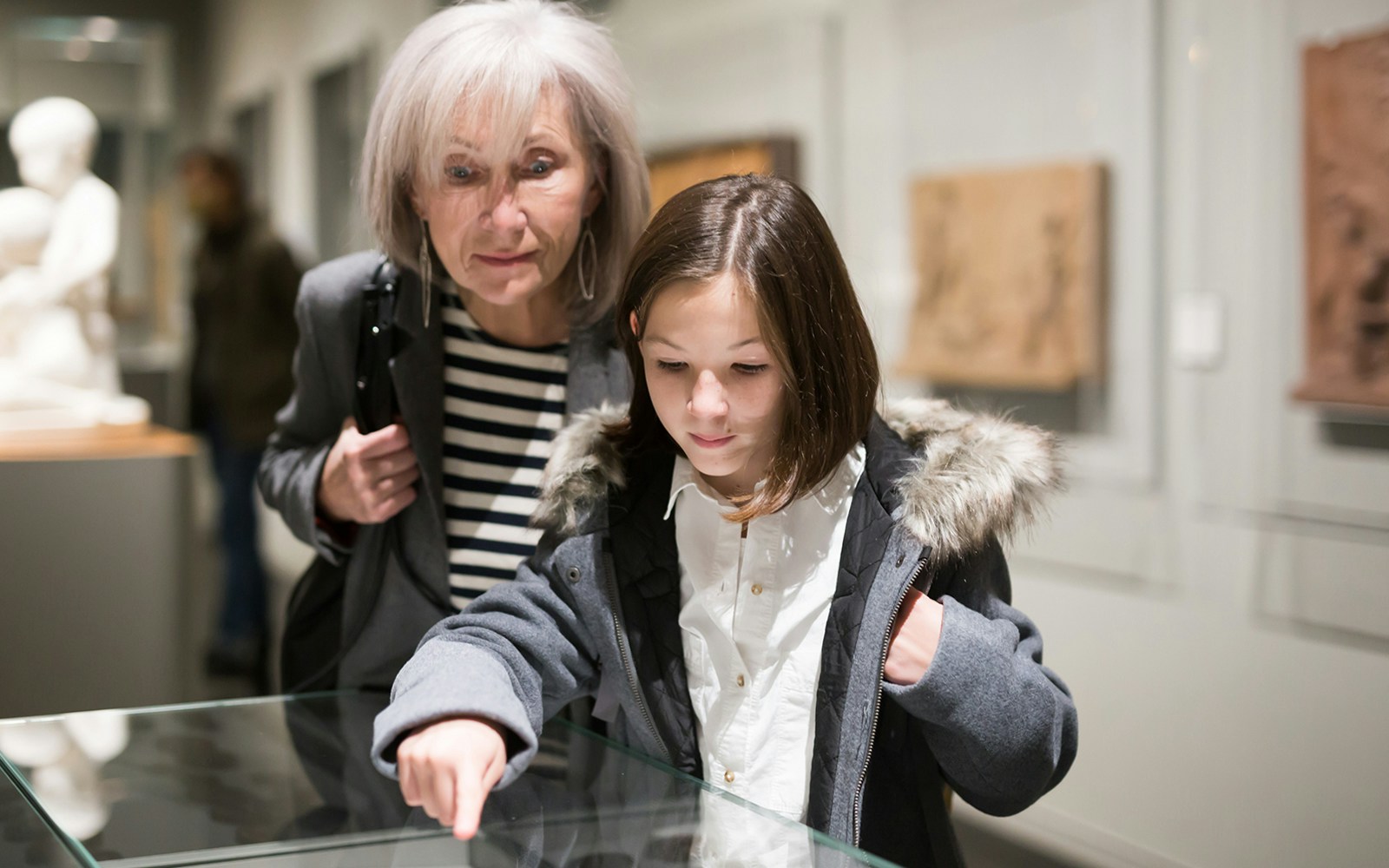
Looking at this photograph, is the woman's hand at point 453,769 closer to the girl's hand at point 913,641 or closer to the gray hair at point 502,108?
the girl's hand at point 913,641

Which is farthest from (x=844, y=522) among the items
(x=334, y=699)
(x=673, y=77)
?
(x=673, y=77)

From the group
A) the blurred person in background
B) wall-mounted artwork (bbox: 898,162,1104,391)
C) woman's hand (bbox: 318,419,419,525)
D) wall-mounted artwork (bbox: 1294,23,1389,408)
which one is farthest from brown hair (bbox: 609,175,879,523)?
the blurred person in background

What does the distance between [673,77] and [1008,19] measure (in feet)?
5.25

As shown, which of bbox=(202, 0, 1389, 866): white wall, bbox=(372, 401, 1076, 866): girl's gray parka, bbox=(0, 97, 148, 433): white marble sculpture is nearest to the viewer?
bbox=(372, 401, 1076, 866): girl's gray parka

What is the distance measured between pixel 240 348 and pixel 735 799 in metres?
4.78

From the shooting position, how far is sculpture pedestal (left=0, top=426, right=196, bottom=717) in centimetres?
326

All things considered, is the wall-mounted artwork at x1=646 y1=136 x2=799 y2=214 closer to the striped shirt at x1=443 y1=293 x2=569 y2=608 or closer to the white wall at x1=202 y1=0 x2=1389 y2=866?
the white wall at x1=202 y1=0 x2=1389 y2=866

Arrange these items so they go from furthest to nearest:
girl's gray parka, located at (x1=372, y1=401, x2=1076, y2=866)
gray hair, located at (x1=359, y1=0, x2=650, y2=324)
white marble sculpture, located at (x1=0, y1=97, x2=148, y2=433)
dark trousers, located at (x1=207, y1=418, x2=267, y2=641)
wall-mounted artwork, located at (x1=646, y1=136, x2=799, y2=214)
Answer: dark trousers, located at (x1=207, y1=418, x2=267, y2=641) → wall-mounted artwork, located at (x1=646, y1=136, x2=799, y2=214) → white marble sculpture, located at (x1=0, y1=97, x2=148, y2=433) → gray hair, located at (x1=359, y1=0, x2=650, y2=324) → girl's gray parka, located at (x1=372, y1=401, x2=1076, y2=866)

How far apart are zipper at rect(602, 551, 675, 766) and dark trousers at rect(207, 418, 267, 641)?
14.7 feet

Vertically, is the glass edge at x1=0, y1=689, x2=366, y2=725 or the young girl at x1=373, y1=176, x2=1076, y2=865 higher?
the young girl at x1=373, y1=176, x2=1076, y2=865

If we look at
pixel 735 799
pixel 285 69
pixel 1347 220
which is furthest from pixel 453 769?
pixel 285 69

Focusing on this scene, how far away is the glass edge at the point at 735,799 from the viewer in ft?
3.64

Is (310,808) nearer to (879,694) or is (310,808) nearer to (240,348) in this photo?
(879,694)

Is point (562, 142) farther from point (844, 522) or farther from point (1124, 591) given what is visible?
point (1124, 591)
